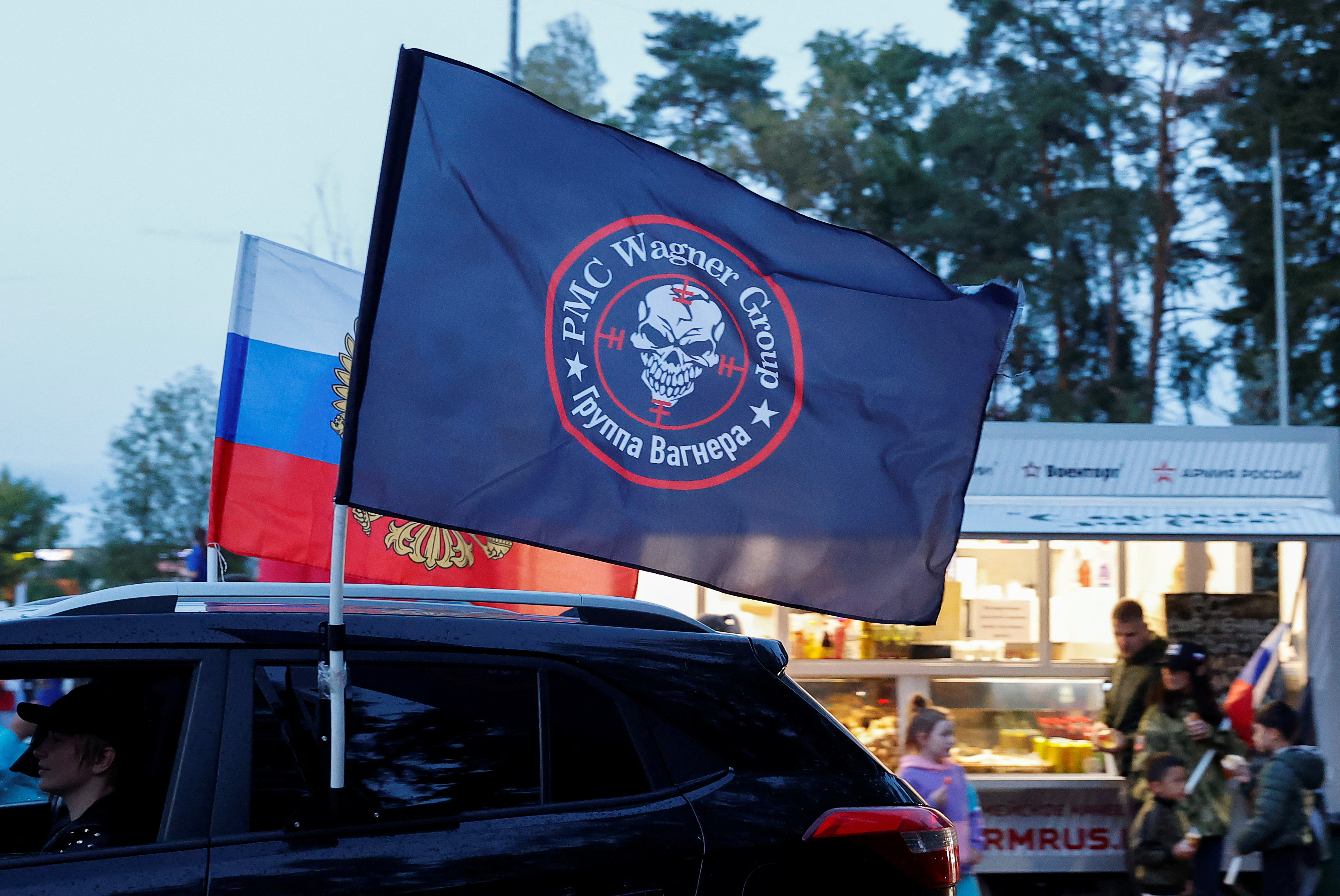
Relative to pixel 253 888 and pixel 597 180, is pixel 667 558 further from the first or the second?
pixel 253 888

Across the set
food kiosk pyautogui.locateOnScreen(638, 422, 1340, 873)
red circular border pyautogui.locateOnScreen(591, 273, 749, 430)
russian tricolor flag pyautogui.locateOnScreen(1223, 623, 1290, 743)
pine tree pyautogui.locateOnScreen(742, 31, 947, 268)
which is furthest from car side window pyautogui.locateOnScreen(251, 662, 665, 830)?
pine tree pyautogui.locateOnScreen(742, 31, 947, 268)

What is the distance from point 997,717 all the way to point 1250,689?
5.81 feet

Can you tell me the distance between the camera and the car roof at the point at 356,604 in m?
2.87

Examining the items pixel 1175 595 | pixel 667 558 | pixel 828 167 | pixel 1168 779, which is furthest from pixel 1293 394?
pixel 667 558

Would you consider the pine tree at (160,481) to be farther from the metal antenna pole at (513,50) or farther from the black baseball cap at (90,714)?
the black baseball cap at (90,714)

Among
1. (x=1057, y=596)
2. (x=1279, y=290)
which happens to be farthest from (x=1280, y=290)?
(x=1057, y=596)

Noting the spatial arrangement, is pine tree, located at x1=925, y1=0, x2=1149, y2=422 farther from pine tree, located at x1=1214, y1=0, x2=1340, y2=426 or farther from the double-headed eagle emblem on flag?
the double-headed eagle emblem on flag

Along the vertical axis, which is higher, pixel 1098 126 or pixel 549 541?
pixel 1098 126

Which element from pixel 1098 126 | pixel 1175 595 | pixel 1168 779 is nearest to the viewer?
pixel 1168 779

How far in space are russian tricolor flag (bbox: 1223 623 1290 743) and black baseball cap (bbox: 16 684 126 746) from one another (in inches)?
274

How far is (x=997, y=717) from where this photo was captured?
29.4ft

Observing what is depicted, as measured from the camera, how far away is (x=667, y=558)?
311cm

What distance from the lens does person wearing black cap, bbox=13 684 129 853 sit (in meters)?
2.68

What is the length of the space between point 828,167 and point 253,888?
27.6 m
